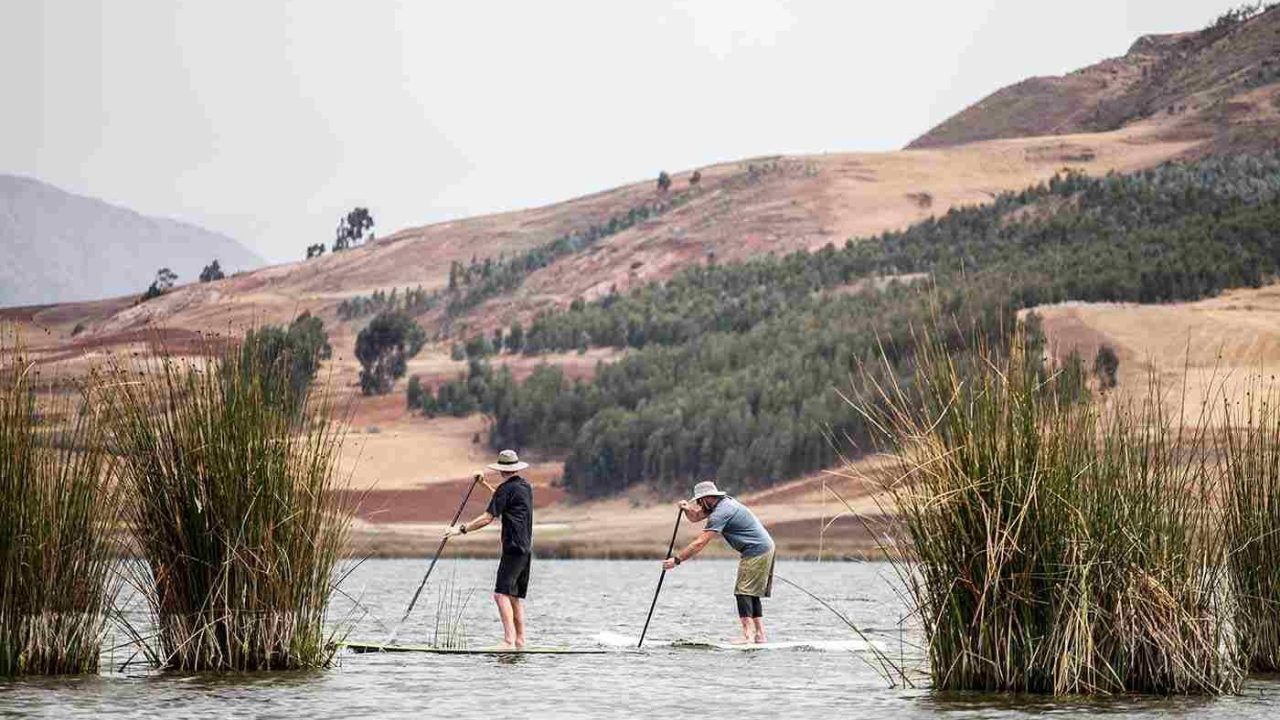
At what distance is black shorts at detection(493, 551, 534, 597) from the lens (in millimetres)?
19953

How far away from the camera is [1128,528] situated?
15164 millimetres

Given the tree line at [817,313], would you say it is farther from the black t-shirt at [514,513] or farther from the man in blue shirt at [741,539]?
the black t-shirt at [514,513]

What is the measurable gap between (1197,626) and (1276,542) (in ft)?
6.01

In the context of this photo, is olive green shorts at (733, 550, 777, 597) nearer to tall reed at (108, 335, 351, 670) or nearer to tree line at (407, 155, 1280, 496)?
tall reed at (108, 335, 351, 670)

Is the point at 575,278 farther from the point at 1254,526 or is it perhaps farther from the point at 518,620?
the point at 1254,526

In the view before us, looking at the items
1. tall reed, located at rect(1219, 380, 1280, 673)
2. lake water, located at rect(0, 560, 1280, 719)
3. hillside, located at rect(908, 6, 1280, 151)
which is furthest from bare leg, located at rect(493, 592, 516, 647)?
hillside, located at rect(908, 6, 1280, 151)

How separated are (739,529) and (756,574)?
0.51 meters

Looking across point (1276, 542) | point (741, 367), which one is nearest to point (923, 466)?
point (1276, 542)

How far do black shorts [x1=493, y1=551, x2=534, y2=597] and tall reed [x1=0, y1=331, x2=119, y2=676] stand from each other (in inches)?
184

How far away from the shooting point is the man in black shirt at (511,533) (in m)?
19.9

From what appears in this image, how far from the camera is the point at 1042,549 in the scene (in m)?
15.1

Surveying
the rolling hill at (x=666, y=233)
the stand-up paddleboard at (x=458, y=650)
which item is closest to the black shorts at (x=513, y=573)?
the stand-up paddleboard at (x=458, y=650)

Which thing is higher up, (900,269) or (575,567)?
(900,269)

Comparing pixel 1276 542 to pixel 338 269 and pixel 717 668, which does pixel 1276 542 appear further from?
pixel 338 269
